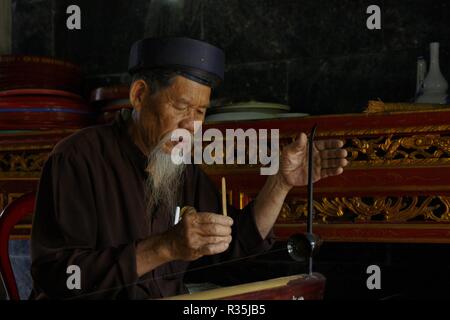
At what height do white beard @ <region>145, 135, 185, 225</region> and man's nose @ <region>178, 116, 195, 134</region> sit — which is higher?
man's nose @ <region>178, 116, 195, 134</region>

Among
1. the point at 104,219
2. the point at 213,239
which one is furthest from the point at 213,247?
the point at 104,219

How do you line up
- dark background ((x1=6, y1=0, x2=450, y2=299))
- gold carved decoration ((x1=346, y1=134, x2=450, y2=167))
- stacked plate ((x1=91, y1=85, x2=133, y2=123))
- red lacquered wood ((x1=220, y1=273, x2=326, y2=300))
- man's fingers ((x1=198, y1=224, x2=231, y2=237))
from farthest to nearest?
stacked plate ((x1=91, y1=85, x2=133, y2=123)) → dark background ((x1=6, y1=0, x2=450, y2=299)) → gold carved decoration ((x1=346, y1=134, x2=450, y2=167)) → man's fingers ((x1=198, y1=224, x2=231, y2=237)) → red lacquered wood ((x1=220, y1=273, x2=326, y2=300))

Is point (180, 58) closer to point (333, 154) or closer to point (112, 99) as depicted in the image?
point (333, 154)

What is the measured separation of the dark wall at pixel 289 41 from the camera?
8.80ft

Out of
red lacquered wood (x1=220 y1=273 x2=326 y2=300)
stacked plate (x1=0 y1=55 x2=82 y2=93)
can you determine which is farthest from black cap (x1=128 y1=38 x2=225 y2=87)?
stacked plate (x1=0 y1=55 x2=82 y2=93)

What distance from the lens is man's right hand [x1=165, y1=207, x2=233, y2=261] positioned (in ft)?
5.09

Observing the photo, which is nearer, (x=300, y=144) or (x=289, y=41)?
(x=300, y=144)

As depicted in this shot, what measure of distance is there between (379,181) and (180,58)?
814 millimetres

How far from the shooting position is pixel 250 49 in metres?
2.99

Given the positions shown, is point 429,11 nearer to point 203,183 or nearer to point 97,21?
point 203,183

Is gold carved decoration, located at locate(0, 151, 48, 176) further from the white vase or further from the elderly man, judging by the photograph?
the white vase

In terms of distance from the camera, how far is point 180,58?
6.64 feet

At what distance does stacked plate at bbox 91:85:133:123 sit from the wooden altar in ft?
1.59

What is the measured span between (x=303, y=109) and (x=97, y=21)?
48.0 inches
